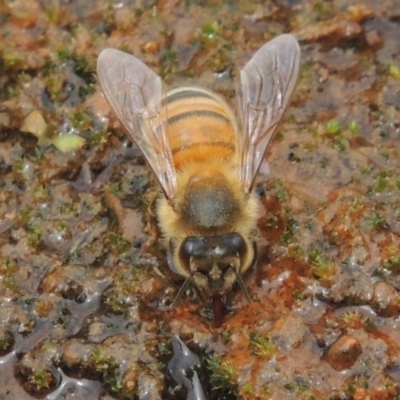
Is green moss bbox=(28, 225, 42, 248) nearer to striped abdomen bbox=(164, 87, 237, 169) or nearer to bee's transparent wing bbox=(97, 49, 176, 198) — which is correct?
bee's transparent wing bbox=(97, 49, 176, 198)

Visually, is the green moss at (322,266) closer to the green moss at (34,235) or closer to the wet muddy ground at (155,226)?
the wet muddy ground at (155,226)

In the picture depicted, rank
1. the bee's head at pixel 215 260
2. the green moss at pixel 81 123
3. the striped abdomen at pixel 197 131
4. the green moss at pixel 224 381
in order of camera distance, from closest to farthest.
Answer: the bee's head at pixel 215 260 < the green moss at pixel 224 381 < the striped abdomen at pixel 197 131 < the green moss at pixel 81 123

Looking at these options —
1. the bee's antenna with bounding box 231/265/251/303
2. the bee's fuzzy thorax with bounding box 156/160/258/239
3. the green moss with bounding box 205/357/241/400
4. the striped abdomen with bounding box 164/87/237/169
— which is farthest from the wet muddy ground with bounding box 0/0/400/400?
the striped abdomen with bounding box 164/87/237/169

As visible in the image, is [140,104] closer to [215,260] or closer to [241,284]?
[215,260]

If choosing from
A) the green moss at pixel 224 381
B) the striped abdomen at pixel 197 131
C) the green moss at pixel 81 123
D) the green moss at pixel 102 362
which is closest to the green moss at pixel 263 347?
the green moss at pixel 224 381

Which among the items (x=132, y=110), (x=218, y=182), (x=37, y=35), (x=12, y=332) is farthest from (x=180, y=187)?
(x=37, y=35)

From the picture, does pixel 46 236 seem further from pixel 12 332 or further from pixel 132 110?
pixel 132 110
